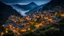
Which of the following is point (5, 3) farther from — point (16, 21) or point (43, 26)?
point (43, 26)

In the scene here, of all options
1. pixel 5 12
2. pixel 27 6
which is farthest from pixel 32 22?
pixel 5 12

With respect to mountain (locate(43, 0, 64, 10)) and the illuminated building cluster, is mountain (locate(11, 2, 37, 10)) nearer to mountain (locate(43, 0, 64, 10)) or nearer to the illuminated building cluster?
the illuminated building cluster

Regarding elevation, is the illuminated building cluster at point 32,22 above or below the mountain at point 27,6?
below

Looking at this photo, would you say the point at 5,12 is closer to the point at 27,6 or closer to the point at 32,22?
the point at 27,6

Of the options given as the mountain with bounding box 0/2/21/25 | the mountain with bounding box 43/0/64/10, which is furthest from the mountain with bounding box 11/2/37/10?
the mountain with bounding box 43/0/64/10

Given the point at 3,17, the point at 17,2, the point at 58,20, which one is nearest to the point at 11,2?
the point at 17,2

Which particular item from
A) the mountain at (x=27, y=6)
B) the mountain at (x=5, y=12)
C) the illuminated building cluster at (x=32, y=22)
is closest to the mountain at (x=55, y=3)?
the illuminated building cluster at (x=32, y=22)

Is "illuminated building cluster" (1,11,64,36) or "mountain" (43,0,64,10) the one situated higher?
"mountain" (43,0,64,10)

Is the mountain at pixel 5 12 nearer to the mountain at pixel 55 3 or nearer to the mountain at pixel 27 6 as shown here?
the mountain at pixel 27 6
